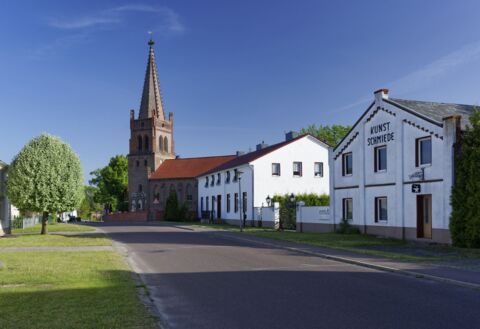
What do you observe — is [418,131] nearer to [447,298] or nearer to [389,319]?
[447,298]

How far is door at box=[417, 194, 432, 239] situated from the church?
59.8 m

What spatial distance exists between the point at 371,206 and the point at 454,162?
6.90m

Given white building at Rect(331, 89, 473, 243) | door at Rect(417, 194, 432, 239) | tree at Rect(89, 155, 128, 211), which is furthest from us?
tree at Rect(89, 155, 128, 211)

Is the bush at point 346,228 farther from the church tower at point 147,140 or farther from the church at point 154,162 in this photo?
the church tower at point 147,140

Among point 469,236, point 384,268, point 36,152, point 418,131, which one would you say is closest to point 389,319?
point 384,268

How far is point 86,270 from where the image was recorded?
13.5 meters

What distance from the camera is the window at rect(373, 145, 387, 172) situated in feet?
87.9

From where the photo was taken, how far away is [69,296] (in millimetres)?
9594

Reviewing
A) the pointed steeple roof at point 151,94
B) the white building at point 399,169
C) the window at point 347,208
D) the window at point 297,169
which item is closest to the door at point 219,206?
the window at point 297,169

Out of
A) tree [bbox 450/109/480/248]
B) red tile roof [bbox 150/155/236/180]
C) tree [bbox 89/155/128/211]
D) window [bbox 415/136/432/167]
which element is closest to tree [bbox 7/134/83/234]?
window [bbox 415/136/432/167]

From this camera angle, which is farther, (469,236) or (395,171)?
(395,171)

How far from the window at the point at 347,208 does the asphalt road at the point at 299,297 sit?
13.8 m

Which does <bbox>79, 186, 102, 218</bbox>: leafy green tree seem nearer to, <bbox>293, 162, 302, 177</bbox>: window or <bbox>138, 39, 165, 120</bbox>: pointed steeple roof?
<bbox>138, 39, 165, 120</bbox>: pointed steeple roof

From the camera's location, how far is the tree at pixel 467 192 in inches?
777
